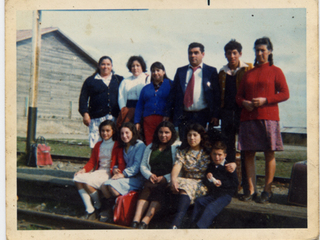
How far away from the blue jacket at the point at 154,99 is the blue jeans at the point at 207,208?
1.21 meters

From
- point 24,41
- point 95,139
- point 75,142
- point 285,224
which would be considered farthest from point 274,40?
point 75,142

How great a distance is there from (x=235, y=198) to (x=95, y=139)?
191 centimetres

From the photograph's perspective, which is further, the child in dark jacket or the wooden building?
the wooden building

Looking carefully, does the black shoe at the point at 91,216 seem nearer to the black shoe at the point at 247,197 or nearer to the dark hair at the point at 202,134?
the dark hair at the point at 202,134

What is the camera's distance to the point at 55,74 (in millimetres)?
4480

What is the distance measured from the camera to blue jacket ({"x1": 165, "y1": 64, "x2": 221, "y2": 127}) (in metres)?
3.56

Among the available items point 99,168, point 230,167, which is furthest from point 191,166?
point 99,168

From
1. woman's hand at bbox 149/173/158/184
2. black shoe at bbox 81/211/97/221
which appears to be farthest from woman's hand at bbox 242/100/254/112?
black shoe at bbox 81/211/97/221

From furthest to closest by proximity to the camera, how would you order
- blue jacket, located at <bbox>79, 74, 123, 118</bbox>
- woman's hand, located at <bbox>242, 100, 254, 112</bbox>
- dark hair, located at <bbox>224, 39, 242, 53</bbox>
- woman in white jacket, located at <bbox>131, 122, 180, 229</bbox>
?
blue jacket, located at <bbox>79, 74, 123, 118</bbox>, dark hair, located at <bbox>224, 39, 242, 53</bbox>, woman's hand, located at <bbox>242, 100, 254, 112</bbox>, woman in white jacket, located at <bbox>131, 122, 180, 229</bbox>

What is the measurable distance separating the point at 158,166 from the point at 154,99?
86cm

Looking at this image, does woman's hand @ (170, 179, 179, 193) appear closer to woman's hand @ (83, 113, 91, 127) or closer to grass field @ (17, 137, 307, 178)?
woman's hand @ (83, 113, 91, 127)

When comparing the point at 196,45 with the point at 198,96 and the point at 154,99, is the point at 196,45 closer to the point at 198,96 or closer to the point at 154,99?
the point at 198,96

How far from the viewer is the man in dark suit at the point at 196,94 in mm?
3564

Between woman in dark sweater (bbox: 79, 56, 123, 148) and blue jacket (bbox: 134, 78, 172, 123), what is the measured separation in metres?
0.42
